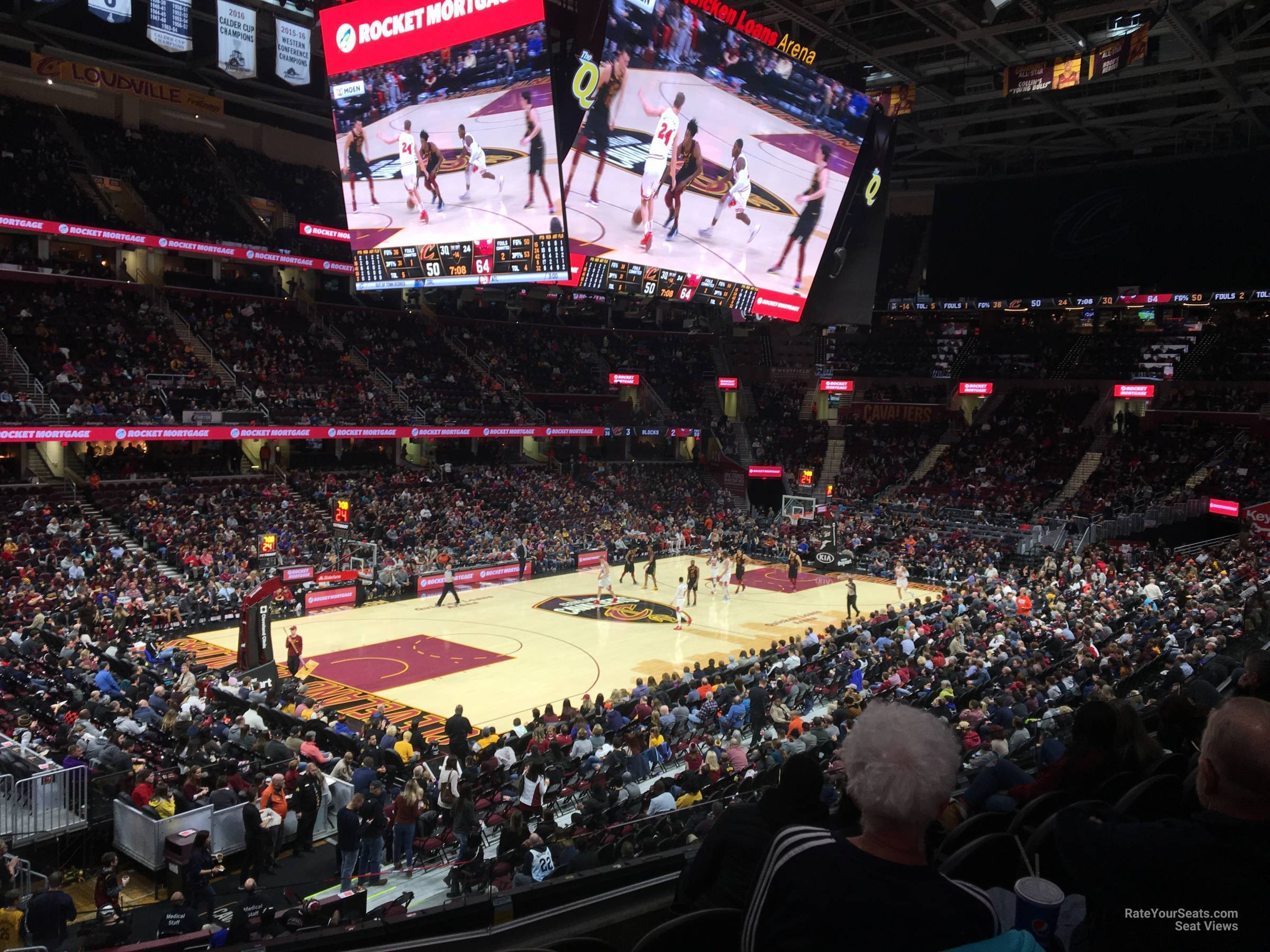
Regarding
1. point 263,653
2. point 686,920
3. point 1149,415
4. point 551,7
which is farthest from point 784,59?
point 1149,415

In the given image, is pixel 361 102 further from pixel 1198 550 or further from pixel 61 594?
pixel 1198 550

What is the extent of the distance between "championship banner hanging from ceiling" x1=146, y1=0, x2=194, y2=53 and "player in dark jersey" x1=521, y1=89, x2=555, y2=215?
28.4ft

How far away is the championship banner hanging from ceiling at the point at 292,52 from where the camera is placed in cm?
2550

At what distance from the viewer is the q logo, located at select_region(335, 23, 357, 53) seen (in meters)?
23.6

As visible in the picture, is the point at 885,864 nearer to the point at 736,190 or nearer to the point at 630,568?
the point at 736,190

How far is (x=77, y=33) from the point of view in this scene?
101 ft

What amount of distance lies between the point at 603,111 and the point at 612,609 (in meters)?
13.8

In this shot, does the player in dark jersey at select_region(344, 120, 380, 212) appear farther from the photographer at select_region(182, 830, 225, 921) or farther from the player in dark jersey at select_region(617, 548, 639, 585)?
the photographer at select_region(182, 830, 225, 921)

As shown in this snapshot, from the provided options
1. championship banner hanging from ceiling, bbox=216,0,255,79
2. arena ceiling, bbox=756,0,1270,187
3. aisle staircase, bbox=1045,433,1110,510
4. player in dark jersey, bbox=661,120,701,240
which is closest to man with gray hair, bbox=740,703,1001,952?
player in dark jersey, bbox=661,120,701,240

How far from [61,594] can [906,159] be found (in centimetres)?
4016

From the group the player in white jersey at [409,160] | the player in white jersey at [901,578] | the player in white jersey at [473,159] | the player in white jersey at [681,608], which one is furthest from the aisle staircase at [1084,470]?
the player in white jersey at [409,160]

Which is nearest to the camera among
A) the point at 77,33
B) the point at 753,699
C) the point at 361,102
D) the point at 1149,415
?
the point at 753,699

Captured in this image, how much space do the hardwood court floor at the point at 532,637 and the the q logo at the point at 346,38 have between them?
14.7m

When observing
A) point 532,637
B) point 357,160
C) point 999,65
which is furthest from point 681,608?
point 999,65
